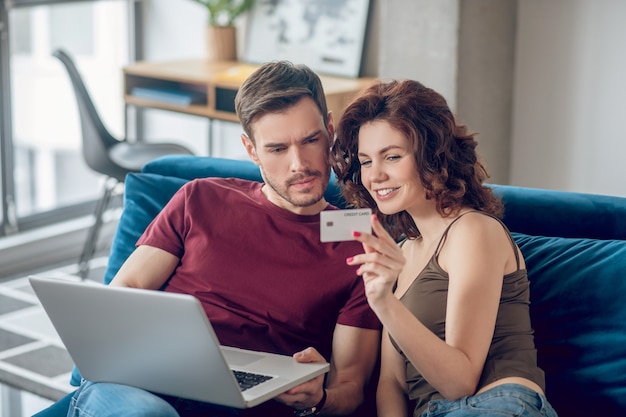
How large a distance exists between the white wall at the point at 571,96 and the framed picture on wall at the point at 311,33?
748mm

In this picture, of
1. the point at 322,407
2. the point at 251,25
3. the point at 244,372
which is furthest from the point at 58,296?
the point at 251,25

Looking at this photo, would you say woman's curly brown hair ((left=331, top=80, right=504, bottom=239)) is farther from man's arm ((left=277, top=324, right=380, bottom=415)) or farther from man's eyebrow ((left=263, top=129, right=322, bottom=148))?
man's arm ((left=277, top=324, right=380, bottom=415))

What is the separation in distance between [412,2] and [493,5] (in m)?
0.31

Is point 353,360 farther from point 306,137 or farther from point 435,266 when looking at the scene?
point 306,137

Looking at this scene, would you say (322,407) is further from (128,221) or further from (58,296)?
(128,221)

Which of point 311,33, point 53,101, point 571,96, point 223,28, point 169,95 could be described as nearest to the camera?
point 571,96

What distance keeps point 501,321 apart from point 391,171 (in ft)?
1.13

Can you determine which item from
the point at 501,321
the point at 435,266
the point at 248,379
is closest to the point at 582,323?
the point at 501,321

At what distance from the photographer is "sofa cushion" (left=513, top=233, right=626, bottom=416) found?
1.86 metres

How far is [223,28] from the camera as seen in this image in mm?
4570

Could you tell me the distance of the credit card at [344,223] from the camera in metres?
1.64

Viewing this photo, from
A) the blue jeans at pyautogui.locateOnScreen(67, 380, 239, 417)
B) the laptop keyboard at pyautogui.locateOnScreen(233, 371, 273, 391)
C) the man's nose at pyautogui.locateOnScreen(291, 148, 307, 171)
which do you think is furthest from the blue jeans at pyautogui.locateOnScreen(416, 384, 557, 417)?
the man's nose at pyautogui.locateOnScreen(291, 148, 307, 171)

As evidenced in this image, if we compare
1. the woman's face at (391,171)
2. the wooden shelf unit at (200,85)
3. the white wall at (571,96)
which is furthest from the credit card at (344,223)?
the white wall at (571,96)

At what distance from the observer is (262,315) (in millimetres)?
1961
